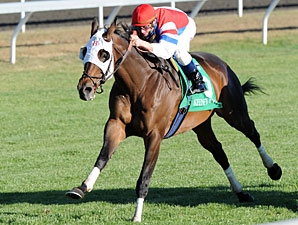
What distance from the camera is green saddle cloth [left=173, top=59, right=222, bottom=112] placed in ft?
24.9

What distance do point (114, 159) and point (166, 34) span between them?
10.7ft

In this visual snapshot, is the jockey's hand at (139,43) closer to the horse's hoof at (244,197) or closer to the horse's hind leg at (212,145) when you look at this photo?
the horse's hind leg at (212,145)

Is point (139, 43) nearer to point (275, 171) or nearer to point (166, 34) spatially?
point (166, 34)

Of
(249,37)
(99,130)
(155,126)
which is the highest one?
(155,126)

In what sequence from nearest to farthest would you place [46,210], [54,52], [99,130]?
[46,210]
[99,130]
[54,52]

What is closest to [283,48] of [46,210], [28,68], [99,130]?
[28,68]

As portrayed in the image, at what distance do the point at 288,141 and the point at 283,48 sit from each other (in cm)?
688

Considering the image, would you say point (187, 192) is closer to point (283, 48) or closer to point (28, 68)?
point (28, 68)

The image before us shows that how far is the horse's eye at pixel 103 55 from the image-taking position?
6785 millimetres

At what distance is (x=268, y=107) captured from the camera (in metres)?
13.1

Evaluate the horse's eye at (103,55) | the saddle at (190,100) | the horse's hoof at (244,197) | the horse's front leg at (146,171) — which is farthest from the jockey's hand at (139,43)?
the horse's hoof at (244,197)

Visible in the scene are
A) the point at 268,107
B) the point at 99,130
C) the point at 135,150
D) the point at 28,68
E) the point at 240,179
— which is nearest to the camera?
the point at 240,179

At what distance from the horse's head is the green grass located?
109 cm

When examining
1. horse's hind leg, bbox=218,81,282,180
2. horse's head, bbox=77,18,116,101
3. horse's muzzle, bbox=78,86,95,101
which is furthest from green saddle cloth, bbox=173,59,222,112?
horse's muzzle, bbox=78,86,95,101
